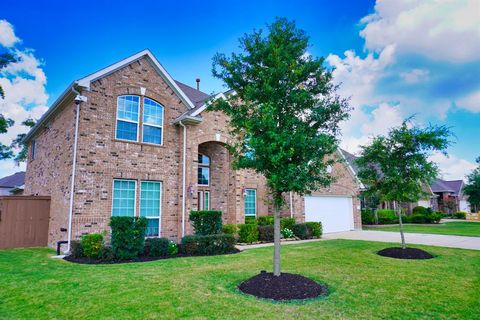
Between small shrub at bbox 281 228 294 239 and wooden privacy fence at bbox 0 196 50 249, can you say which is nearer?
wooden privacy fence at bbox 0 196 50 249

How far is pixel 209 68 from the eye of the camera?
7230 millimetres

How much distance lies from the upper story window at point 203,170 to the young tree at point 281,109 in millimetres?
9180

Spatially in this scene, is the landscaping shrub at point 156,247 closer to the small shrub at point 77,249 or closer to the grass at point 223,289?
the grass at point 223,289

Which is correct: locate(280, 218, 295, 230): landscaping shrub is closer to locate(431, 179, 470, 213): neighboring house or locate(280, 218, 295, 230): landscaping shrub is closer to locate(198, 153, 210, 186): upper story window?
locate(198, 153, 210, 186): upper story window

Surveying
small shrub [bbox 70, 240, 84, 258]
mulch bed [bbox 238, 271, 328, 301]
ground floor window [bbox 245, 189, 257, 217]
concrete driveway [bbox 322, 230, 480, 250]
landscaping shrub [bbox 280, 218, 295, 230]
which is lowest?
concrete driveway [bbox 322, 230, 480, 250]

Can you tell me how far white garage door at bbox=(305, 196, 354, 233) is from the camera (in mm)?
18391

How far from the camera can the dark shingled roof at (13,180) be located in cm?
3186

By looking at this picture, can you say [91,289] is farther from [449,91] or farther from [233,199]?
[449,91]

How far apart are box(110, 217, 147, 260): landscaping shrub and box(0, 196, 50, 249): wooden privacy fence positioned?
5.24 meters

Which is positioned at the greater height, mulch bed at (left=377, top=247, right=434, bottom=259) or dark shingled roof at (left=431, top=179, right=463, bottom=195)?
dark shingled roof at (left=431, top=179, right=463, bottom=195)

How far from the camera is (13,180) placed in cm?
3353

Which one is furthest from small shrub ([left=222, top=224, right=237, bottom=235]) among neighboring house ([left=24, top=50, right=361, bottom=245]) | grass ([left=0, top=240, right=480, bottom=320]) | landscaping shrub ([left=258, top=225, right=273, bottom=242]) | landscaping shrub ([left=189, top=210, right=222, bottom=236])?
grass ([left=0, top=240, right=480, bottom=320])

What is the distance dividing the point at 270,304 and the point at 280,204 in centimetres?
209

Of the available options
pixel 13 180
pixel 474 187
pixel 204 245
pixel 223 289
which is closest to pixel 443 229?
pixel 474 187
